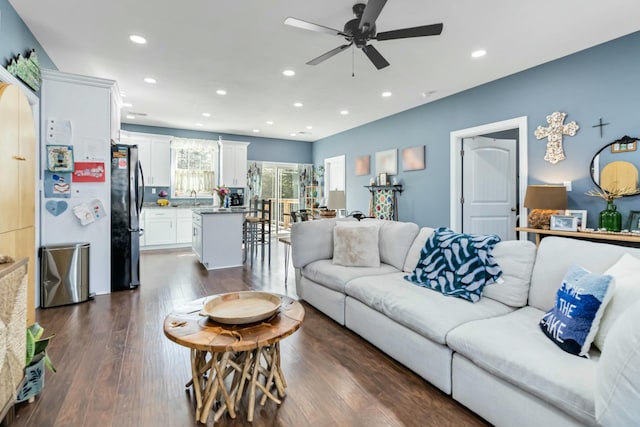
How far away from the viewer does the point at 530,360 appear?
4.74ft

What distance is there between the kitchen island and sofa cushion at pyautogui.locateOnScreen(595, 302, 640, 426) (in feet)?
15.4

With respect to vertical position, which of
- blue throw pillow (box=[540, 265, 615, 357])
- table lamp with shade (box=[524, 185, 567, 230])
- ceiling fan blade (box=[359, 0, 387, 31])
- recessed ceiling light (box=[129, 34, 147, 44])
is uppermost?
recessed ceiling light (box=[129, 34, 147, 44])

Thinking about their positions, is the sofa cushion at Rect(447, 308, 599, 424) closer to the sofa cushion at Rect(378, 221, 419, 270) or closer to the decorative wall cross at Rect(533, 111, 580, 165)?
the sofa cushion at Rect(378, 221, 419, 270)

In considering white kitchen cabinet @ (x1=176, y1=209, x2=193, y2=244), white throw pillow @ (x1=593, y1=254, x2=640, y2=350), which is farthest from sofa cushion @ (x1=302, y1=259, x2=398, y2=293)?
white kitchen cabinet @ (x1=176, y1=209, x2=193, y2=244)

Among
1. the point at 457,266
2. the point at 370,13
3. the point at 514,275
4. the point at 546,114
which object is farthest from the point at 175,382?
the point at 546,114

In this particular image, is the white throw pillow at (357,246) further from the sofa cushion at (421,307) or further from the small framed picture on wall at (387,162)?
the small framed picture on wall at (387,162)

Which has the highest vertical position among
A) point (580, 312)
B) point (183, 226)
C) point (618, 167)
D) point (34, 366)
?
point (618, 167)

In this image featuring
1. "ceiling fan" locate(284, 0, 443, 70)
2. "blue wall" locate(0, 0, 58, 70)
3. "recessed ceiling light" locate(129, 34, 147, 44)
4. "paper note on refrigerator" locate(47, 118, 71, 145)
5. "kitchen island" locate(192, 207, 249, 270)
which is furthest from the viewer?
"kitchen island" locate(192, 207, 249, 270)

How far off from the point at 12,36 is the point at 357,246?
143 inches

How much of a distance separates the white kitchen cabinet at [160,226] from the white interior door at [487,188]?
5910 millimetres

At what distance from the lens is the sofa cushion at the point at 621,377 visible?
3.49 ft

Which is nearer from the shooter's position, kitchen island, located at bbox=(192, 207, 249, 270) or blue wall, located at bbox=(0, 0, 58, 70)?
blue wall, located at bbox=(0, 0, 58, 70)

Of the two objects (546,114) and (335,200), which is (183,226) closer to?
(335,200)

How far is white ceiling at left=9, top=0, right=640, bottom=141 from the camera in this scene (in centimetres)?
276
